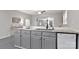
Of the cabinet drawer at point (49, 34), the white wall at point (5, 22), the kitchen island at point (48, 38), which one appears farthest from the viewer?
the cabinet drawer at point (49, 34)

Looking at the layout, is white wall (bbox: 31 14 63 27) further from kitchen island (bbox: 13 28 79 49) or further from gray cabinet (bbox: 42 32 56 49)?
gray cabinet (bbox: 42 32 56 49)

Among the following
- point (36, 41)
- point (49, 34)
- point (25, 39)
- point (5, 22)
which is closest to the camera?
point (5, 22)

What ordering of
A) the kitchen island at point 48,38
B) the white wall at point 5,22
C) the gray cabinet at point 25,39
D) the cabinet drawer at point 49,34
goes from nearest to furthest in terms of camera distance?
1. the white wall at point 5,22
2. the kitchen island at point 48,38
3. the cabinet drawer at point 49,34
4. the gray cabinet at point 25,39

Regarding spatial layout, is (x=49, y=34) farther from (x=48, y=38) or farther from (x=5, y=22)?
(x=5, y=22)

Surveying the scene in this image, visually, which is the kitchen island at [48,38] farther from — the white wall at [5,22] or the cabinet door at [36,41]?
the white wall at [5,22]

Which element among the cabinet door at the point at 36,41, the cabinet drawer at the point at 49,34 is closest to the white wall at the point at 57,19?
the cabinet drawer at the point at 49,34

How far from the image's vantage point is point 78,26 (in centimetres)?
124

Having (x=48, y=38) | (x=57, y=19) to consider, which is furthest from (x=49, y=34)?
(x=57, y=19)

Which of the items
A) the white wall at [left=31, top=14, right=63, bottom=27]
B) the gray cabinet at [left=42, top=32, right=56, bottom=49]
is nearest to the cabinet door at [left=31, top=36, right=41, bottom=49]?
the gray cabinet at [left=42, top=32, right=56, bottom=49]

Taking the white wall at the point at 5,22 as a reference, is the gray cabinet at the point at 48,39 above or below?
below

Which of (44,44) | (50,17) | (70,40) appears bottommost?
(44,44)
